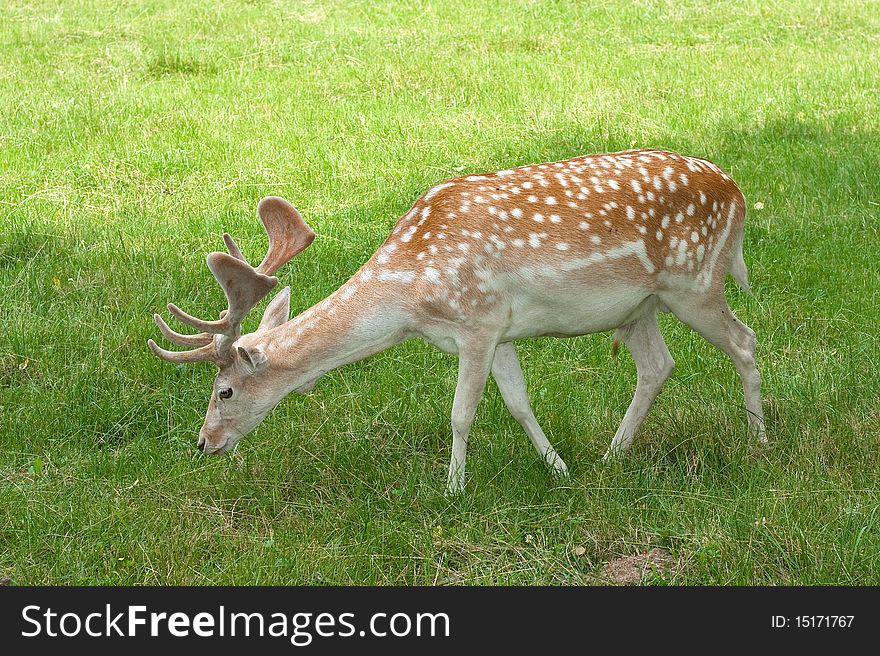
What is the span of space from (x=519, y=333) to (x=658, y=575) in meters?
1.16

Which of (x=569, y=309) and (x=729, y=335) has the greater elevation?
(x=569, y=309)

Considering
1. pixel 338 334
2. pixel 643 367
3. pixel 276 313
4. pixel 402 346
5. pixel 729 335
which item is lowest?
pixel 402 346

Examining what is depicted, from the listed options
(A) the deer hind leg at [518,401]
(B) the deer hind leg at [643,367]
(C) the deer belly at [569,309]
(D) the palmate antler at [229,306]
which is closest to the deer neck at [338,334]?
(D) the palmate antler at [229,306]

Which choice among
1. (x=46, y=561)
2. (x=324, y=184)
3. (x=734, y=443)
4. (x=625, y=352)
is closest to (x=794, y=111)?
(x=324, y=184)

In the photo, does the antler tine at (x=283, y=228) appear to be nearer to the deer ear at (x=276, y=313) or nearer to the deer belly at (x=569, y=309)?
the deer ear at (x=276, y=313)

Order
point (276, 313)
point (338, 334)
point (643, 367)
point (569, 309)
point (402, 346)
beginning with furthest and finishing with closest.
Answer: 1. point (402, 346)
2. point (643, 367)
3. point (276, 313)
4. point (569, 309)
5. point (338, 334)

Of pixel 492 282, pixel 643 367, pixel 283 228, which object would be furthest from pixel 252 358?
pixel 643 367

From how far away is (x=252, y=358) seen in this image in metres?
4.58

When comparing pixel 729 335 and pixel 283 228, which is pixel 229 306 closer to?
pixel 283 228

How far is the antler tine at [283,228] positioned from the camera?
16.7 ft

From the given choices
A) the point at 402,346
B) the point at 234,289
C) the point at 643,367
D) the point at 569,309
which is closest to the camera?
the point at 234,289

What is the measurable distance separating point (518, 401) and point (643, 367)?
0.67 metres

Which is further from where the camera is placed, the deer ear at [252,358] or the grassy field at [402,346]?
the deer ear at [252,358]

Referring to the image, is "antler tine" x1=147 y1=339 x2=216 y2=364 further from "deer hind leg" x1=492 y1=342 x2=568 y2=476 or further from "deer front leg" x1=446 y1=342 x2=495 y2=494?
"deer hind leg" x1=492 y1=342 x2=568 y2=476
